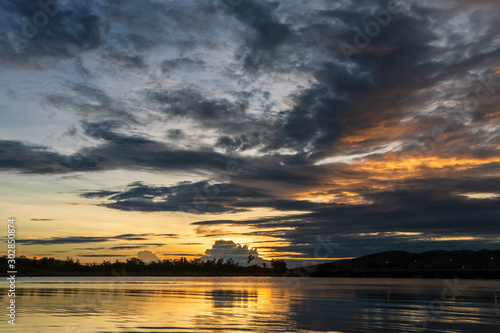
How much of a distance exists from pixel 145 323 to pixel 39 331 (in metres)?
7.80

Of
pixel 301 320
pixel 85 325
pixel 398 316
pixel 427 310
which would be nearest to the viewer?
pixel 85 325

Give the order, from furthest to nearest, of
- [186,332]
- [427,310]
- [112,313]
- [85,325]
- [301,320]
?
[427,310] < [112,313] < [301,320] < [85,325] < [186,332]

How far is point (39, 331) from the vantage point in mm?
31344

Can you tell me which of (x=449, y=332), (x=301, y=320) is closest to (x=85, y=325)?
(x=301, y=320)

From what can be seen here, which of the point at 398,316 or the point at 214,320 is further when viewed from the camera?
the point at 398,316

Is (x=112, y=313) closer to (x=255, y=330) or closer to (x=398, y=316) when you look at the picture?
(x=255, y=330)

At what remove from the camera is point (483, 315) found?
4128 cm

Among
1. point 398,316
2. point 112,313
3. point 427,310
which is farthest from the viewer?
point 427,310

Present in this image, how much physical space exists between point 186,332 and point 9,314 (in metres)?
20.9

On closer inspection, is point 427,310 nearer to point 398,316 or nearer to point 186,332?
point 398,316

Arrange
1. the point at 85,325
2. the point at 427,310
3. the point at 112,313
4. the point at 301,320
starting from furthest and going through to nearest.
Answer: the point at 427,310 < the point at 112,313 < the point at 301,320 < the point at 85,325

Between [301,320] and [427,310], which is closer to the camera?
[301,320]

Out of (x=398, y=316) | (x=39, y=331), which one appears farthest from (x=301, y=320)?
(x=39, y=331)

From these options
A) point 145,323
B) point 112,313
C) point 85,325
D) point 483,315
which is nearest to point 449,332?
point 483,315
